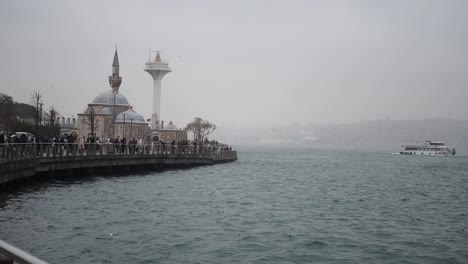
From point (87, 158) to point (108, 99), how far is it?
76.8 meters

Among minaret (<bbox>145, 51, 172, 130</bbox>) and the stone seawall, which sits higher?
minaret (<bbox>145, 51, 172, 130</bbox>)

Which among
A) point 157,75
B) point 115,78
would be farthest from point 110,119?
point 157,75

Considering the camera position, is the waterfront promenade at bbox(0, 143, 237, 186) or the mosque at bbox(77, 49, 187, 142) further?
the mosque at bbox(77, 49, 187, 142)

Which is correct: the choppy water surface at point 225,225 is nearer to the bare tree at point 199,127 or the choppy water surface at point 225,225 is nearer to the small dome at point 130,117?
the small dome at point 130,117

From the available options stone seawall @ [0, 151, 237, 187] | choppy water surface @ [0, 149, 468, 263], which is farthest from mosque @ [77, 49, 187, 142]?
choppy water surface @ [0, 149, 468, 263]

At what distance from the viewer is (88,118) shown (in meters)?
109

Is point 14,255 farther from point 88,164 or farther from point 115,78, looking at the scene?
point 115,78

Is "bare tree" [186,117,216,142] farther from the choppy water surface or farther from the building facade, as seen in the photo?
the choppy water surface

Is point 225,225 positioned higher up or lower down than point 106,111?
lower down

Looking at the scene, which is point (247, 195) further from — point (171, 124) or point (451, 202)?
point (171, 124)

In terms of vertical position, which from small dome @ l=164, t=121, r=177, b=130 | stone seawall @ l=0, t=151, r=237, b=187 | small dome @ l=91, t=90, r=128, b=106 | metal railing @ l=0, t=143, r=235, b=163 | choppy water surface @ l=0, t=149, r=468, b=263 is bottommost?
choppy water surface @ l=0, t=149, r=468, b=263

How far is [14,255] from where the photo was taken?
18.4 feet

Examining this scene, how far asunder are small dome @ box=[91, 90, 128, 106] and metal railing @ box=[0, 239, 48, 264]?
4422 inches

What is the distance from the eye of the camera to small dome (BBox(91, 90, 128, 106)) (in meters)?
116
